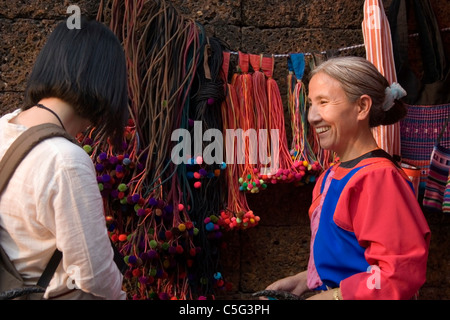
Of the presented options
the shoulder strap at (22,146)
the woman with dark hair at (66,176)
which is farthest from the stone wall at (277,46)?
the shoulder strap at (22,146)

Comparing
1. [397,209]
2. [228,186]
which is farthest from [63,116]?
[228,186]

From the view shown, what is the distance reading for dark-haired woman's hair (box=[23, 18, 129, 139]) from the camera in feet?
4.62

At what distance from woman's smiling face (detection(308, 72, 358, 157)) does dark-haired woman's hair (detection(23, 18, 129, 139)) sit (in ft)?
2.40

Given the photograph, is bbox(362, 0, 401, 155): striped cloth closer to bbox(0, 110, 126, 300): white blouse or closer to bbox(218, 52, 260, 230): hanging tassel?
bbox(218, 52, 260, 230): hanging tassel

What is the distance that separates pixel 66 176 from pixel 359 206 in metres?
0.90

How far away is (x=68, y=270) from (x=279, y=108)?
Result: 168 centimetres

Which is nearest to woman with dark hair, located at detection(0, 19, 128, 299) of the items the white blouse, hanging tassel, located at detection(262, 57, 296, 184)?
the white blouse

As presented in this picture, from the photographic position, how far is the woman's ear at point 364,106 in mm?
1782

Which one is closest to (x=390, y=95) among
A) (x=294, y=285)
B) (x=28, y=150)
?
(x=294, y=285)

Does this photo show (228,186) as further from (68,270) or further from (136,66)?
(68,270)

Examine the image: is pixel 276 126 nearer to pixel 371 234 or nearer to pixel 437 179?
pixel 437 179

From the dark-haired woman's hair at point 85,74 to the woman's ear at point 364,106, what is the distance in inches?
33.3

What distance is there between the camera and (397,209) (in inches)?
60.1
